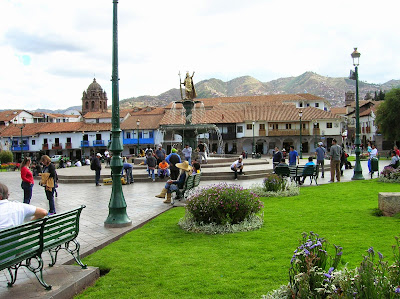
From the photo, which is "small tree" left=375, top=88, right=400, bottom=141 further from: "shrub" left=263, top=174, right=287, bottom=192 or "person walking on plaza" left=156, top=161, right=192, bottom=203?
"person walking on plaza" left=156, top=161, right=192, bottom=203

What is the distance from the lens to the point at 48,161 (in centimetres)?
1065

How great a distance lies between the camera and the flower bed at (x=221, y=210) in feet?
25.1

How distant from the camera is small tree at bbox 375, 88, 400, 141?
148ft

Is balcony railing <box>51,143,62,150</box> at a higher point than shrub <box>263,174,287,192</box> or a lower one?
higher

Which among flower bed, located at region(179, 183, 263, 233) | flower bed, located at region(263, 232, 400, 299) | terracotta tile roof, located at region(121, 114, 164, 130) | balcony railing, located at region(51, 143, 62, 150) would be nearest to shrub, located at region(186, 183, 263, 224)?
flower bed, located at region(179, 183, 263, 233)

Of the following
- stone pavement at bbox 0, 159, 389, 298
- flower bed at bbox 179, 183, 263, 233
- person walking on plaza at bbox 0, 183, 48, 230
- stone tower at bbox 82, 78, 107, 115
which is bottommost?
stone pavement at bbox 0, 159, 389, 298

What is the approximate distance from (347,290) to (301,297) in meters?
0.44

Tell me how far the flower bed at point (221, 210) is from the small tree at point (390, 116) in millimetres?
43274

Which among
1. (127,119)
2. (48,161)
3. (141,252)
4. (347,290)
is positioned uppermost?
(127,119)

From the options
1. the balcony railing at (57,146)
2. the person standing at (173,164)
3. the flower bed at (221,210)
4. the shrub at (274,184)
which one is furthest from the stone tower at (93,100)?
the flower bed at (221,210)

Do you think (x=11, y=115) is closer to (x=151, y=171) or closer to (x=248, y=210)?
(x=151, y=171)

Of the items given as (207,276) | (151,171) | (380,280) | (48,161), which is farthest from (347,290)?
(151,171)

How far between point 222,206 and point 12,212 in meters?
4.10

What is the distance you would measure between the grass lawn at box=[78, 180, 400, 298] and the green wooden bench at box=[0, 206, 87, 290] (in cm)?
72
